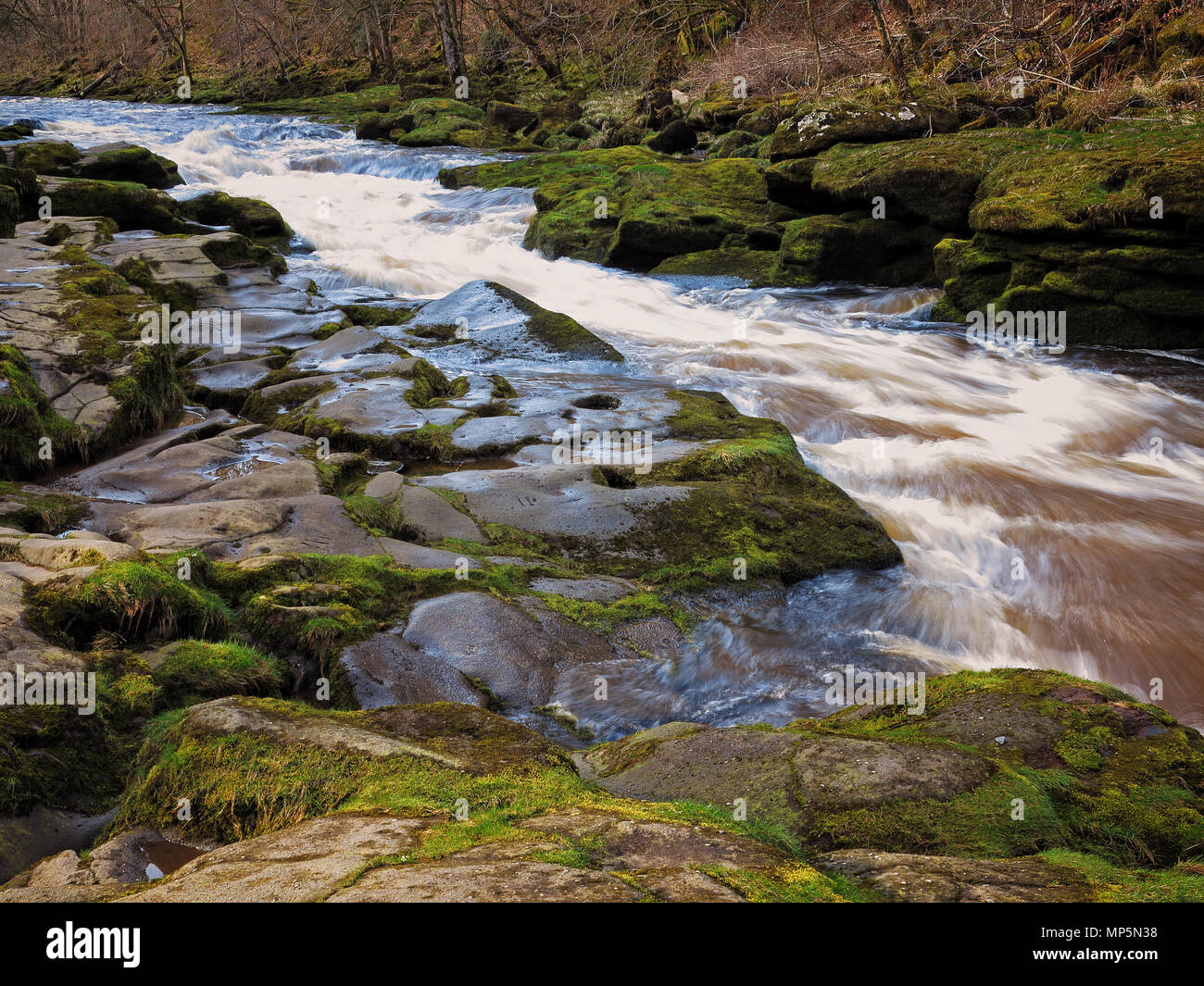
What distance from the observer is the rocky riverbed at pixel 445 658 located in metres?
2.74

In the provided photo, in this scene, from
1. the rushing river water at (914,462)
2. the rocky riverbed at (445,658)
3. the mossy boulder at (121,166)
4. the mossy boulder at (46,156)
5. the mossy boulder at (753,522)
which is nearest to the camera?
the rocky riverbed at (445,658)

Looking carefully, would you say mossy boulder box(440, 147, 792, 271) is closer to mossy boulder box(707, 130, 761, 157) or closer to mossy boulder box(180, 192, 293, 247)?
mossy boulder box(707, 130, 761, 157)

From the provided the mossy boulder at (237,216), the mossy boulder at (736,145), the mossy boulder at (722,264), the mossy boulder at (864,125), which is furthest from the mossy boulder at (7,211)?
the mossy boulder at (736,145)

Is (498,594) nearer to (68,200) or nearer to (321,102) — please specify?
(68,200)

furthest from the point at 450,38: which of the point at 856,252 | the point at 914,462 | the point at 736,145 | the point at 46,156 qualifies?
the point at 914,462

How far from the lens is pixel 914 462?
9219 millimetres

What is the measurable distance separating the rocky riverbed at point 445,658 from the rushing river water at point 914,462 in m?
0.46

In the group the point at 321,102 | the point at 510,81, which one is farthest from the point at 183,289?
the point at 321,102

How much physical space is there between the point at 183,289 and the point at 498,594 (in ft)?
30.3

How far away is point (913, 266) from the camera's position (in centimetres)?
1552

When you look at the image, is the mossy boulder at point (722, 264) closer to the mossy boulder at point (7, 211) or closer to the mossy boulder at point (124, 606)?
the mossy boulder at point (7, 211)

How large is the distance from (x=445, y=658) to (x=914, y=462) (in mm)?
5956

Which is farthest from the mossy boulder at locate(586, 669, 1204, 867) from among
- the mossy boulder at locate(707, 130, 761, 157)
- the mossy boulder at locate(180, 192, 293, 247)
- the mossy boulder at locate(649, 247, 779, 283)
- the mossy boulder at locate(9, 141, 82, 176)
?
the mossy boulder at locate(707, 130, 761, 157)
